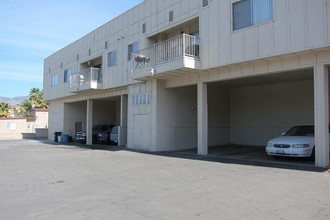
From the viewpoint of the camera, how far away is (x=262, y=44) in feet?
41.7

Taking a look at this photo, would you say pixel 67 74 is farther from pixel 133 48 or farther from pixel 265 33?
pixel 265 33

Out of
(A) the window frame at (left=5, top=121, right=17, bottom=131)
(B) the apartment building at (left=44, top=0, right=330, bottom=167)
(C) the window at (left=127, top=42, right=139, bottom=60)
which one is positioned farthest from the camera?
(A) the window frame at (left=5, top=121, right=17, bottom=131)

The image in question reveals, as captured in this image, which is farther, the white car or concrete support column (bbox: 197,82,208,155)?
concrete support column (bbox: 197,82,208,155)

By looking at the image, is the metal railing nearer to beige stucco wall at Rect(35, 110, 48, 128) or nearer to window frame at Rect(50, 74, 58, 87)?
window frame at Rect(50, 74, 58, 87)

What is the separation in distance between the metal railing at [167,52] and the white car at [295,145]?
5466 millimetres

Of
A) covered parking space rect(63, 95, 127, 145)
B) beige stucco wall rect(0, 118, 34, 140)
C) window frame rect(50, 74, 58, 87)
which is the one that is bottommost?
beige stucco wall rect(0, 118, 34, 140)

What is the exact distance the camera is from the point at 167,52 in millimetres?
17391

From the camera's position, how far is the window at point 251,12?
12.7 metres

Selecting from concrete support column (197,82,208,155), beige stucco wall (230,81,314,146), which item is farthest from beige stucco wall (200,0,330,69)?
beige stucco wall (230,81,314,146)

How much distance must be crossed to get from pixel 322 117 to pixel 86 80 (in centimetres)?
1947

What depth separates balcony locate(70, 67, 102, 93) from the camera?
24.8 m

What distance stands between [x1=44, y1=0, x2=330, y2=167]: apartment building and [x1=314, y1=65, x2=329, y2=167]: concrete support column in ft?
0.11

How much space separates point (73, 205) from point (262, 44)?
9286 mm

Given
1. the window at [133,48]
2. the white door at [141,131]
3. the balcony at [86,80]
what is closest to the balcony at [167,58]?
the window at [133,48]
